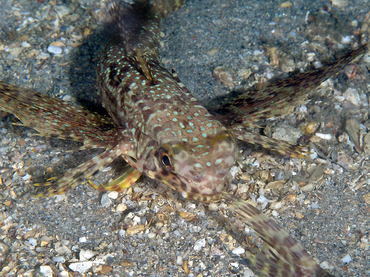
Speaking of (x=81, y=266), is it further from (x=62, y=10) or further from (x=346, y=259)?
(x=62, y=10)

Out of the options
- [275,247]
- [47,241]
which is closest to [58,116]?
[47,241]

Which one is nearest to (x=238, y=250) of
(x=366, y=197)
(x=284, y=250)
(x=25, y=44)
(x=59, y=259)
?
(x=284, y=250)

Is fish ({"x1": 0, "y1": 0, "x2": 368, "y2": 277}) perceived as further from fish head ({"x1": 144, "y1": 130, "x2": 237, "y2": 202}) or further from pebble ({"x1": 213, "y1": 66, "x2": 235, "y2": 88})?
pebble ({"x1": 213, "y1": 66, "x2": 235, "y2": 88})

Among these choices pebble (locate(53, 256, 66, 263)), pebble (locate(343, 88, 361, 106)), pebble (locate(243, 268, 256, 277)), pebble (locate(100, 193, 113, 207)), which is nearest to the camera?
pebble (locate(243, 268, 256, 277))

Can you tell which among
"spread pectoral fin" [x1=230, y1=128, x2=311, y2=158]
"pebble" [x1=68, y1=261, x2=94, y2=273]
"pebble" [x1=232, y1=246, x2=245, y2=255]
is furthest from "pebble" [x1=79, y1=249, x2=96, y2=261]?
"spread pectoral fin" [x1=230, y1=128, x2=311, y2=158]

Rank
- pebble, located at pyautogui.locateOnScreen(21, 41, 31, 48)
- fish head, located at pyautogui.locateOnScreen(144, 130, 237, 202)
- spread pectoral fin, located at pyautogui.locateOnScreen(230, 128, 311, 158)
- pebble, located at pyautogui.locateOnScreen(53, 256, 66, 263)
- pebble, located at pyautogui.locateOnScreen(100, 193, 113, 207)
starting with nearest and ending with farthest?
1. fish head, located at pyautogui.locateOnScreen(144, 130, 237, 202)
2. pebble, located at pyautogui.locateOnScreen(53, 256, 66, 263)
3. spread pectoral fin, located at pyautogui.locateOnScreen(230, 128, 311, 158)
4. pebble, located at pyautogui.locateOnScreen(100, 193, 113, 207)
5. pebble, located at pyautogui.locateOnScreen(21, 41, 31, 48)

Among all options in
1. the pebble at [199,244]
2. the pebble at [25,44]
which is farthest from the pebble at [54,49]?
the pebble at [199,244]
